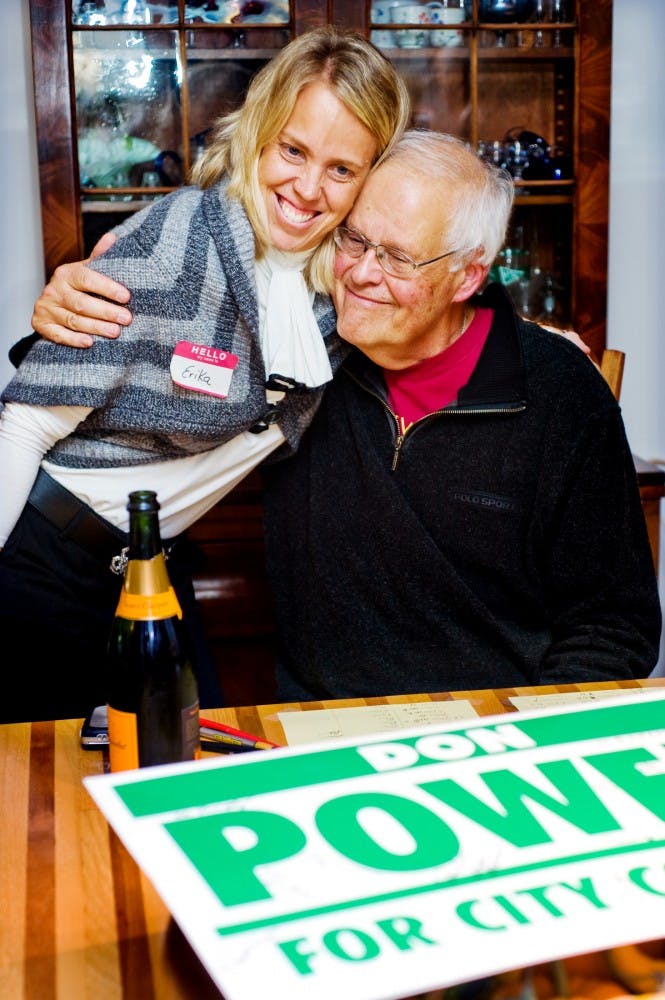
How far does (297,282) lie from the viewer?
175 centimetres

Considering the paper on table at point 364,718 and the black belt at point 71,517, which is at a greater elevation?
the black belt at point 71,517

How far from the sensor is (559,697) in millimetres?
1315

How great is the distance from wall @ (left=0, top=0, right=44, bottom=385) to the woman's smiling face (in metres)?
1.66

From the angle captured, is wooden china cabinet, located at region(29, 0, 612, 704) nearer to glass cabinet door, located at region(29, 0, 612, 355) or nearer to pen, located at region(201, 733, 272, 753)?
glass cabinet door, located at region(29, 0, 612, 355)

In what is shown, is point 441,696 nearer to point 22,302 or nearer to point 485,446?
point 485,446

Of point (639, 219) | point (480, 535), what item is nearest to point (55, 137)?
point (639, 219)

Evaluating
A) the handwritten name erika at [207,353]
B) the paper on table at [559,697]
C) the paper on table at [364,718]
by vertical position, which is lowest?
the paper on table at [559,697]

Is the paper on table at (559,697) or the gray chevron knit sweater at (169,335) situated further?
the gray chevron knit sweater at (169,335)

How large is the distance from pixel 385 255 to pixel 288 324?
196 millimetres

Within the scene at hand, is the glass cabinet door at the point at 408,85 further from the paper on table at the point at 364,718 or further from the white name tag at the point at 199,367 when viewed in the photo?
the paper on table at the point at 364,718

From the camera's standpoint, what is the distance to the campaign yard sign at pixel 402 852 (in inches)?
27.5

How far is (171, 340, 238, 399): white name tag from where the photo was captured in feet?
5.29

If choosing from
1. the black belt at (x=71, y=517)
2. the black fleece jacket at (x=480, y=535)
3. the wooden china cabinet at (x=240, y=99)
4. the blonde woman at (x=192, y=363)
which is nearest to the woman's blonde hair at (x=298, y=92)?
the blonde woman at (x=192, y=363)

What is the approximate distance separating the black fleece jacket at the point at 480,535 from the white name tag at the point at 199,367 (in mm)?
291
